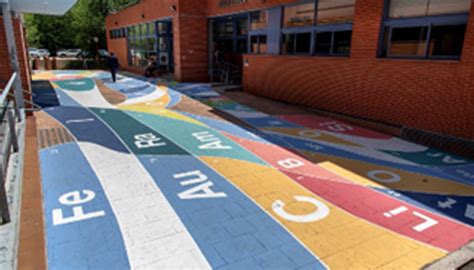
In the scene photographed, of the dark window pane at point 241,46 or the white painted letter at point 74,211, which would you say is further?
the dark window pane at point 241,46

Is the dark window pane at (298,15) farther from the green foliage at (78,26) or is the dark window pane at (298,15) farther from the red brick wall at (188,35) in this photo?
the green foliage at (78,26)

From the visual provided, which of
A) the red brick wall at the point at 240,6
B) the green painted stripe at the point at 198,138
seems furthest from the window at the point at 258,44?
the green painted stripe at the point at 198,138

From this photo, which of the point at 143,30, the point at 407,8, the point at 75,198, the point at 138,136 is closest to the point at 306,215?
the point at 75,198

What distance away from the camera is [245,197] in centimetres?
552

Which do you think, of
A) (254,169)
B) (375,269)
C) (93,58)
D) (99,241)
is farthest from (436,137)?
Result: (93,58)

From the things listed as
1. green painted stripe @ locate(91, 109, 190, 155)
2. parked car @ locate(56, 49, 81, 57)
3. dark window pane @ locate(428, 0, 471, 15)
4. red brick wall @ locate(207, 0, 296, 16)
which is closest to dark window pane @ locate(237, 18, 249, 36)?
red brick wall @ locate(207, 0, 296, 16)

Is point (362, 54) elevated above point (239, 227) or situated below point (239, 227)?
above

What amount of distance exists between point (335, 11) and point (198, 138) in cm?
685

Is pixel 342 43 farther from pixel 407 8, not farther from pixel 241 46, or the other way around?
pixel 241 46

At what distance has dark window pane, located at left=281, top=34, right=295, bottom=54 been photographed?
1346cm

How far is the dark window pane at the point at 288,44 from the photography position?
44.2ft

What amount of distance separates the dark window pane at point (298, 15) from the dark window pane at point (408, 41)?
3.67m

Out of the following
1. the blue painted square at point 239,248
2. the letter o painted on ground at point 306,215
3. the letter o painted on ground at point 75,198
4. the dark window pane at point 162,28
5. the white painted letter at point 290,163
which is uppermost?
the dark window pane at point 162,28

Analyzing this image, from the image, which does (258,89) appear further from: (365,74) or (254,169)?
(254,169)
